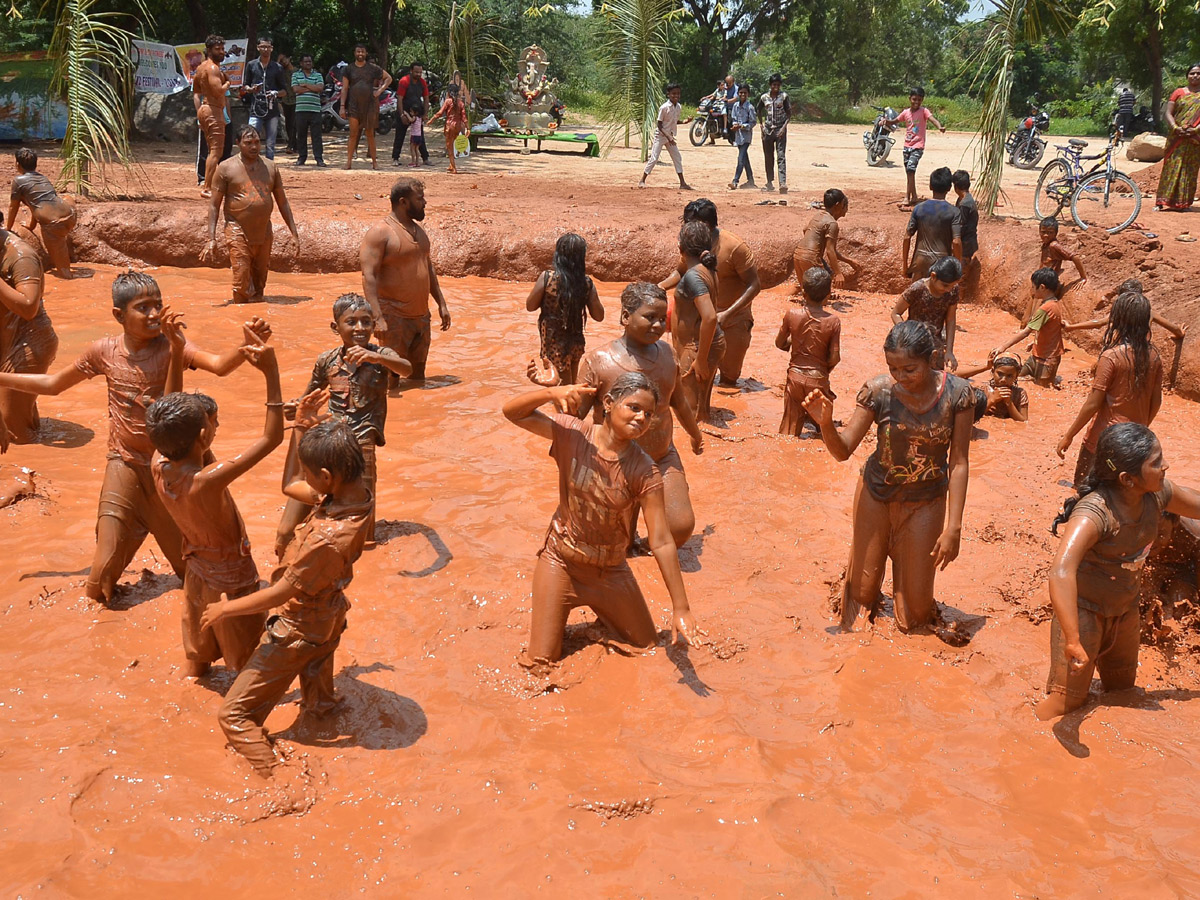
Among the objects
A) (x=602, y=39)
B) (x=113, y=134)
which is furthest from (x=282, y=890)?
(x=602, y=39)

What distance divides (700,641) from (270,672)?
1634 mm

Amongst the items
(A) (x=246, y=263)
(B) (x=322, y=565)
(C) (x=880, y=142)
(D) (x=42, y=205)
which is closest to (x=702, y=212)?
(B) (x=322, y=565)

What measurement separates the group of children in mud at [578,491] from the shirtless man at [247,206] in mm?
3704

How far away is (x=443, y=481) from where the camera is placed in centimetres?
692

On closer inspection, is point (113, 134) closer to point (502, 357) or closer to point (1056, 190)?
point (502, 357)

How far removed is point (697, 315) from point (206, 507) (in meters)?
4.25

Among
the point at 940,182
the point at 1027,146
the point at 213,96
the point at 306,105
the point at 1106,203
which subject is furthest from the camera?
the point at 1027,146

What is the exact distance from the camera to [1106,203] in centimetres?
1404

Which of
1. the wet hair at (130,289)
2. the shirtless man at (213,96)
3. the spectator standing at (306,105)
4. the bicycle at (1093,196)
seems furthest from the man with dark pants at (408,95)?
the wet hair at (130,289)

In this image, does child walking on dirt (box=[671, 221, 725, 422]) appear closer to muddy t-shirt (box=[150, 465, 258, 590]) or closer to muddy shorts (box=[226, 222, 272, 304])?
muddy t-shirt (box=[150, 465, 258, 590])

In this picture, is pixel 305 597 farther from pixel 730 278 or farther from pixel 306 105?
pixel 306 105

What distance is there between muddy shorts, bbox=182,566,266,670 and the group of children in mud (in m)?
0.01

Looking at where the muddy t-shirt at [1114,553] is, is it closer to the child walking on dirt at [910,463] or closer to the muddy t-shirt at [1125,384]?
the child walking on dirt at [910,463]

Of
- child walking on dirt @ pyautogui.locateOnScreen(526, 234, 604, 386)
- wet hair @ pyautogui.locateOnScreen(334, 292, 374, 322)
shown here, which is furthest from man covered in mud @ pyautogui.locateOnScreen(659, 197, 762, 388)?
wet hair @ pyautogui.locateOnScreen(334, 292, 374, 322)
